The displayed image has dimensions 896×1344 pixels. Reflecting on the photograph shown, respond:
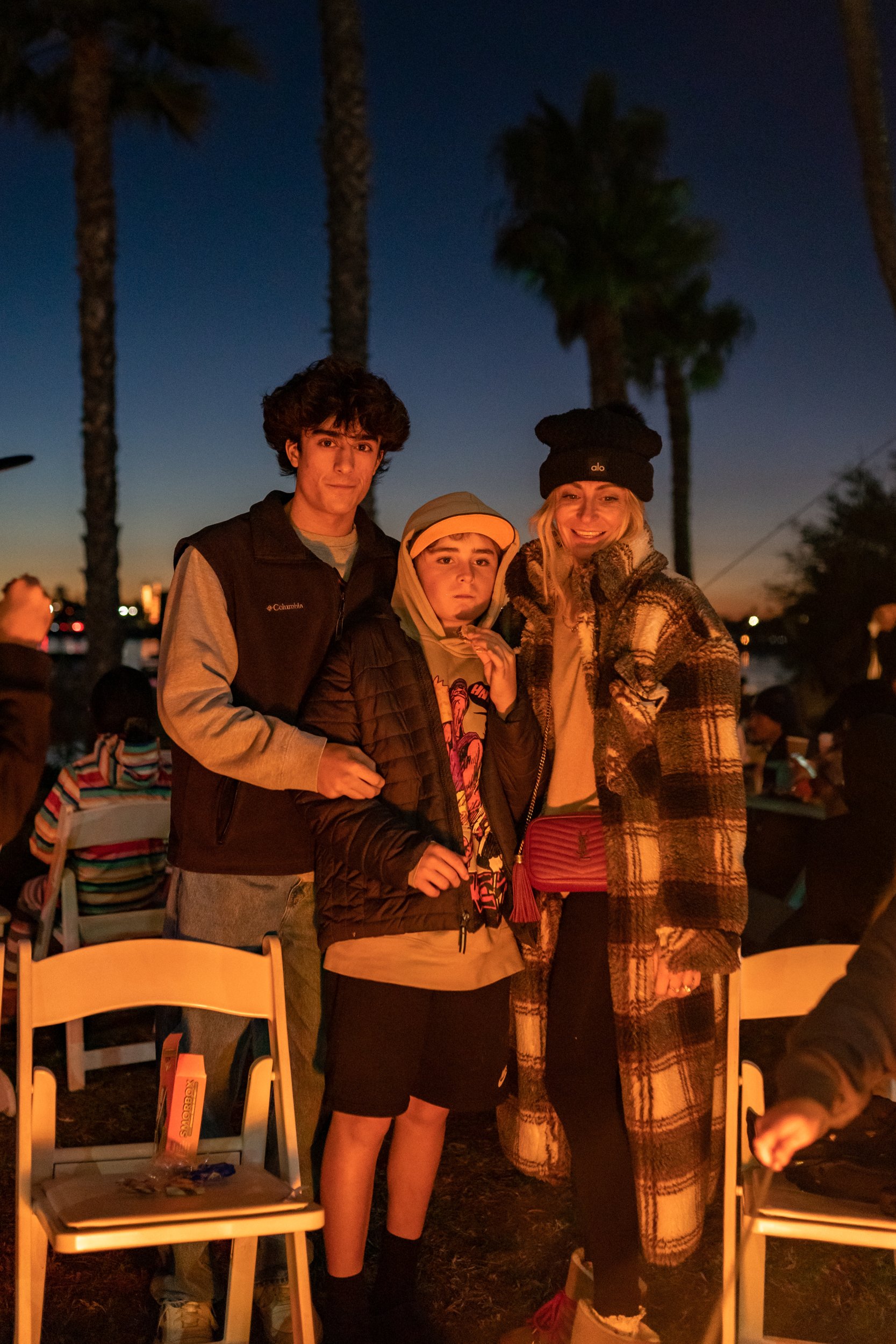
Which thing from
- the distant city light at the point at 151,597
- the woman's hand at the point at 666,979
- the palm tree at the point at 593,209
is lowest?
the woman's hand at the point at 666,979

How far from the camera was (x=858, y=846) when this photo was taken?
443cm

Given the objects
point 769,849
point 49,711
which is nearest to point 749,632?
point 769,849

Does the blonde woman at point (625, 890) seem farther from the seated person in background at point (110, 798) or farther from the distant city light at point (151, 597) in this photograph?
the distant city light at point (151, 597)

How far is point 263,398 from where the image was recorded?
3.05m

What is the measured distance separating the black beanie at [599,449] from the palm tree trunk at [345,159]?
623 centimetres

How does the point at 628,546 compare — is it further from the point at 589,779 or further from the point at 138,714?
the point at 138,714

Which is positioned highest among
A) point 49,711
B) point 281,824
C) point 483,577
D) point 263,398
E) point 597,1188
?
point 263,398

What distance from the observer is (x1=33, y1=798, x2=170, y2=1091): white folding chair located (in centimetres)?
477

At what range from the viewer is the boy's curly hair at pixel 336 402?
2.91 meters

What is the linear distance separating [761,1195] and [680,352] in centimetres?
2149

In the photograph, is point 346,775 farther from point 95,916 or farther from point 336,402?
point 95,916

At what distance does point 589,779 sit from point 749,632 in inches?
1474

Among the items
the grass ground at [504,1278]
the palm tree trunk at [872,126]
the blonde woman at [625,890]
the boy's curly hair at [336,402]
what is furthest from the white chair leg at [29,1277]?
the palm tree trunk at [872,126]

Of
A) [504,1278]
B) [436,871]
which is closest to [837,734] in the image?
[504,1278]
